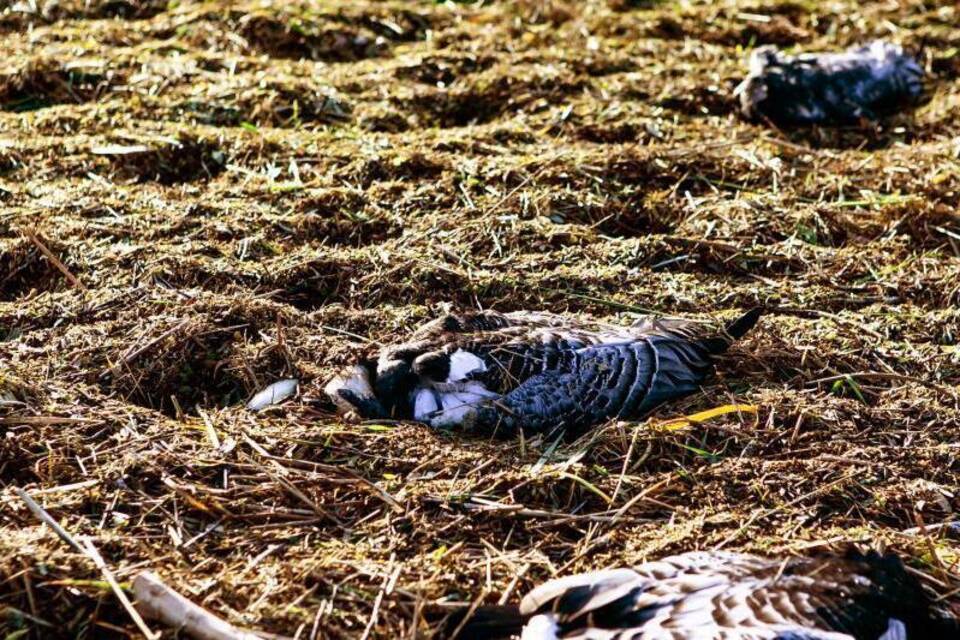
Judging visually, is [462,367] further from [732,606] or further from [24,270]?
[24,270]

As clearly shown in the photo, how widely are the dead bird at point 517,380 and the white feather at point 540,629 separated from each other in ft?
4.17

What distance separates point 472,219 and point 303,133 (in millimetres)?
1452

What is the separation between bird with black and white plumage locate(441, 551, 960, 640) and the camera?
3293 millimetres

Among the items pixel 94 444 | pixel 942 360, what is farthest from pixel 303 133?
pixel 942 360

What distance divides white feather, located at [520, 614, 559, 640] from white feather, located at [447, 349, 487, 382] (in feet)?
4.56

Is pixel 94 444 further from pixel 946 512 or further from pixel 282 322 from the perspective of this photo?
pixel 946 512

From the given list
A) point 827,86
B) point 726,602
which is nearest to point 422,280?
point 726,602

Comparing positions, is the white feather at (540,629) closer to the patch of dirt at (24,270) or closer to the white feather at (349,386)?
the white feather at (349,386)

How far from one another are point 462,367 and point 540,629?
4.80 feet

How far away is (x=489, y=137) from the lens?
275 inches

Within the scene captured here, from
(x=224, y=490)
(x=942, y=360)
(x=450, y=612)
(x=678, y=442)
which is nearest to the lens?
(x=450, y=612)

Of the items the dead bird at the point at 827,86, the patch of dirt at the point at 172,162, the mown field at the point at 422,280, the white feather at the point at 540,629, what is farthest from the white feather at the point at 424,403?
the dead bird at the point at 827,86

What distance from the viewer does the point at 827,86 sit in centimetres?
745

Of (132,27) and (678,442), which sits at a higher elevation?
(132,27)
